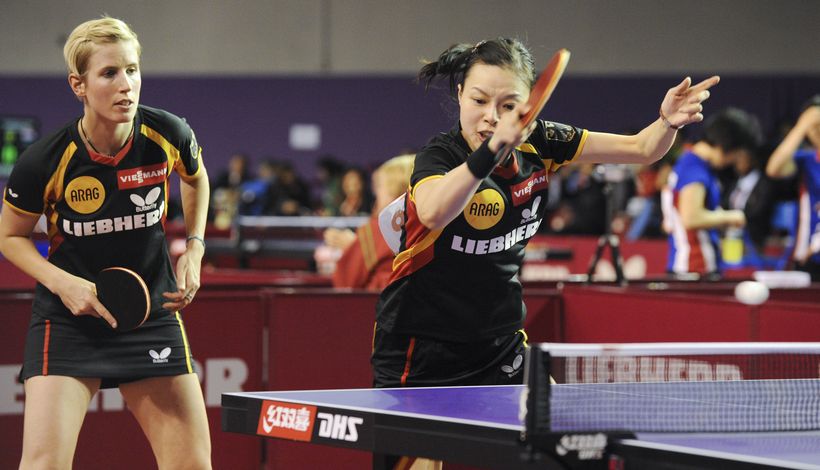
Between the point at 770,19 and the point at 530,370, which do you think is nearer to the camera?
the point at 530,370

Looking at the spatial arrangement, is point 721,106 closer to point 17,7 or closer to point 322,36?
point 322,36

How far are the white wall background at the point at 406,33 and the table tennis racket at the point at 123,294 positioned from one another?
13.1 meters

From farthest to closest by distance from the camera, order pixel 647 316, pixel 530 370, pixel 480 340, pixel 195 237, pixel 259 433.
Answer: pixel 647 316
pixel 195 237
pixel 480 340
pixel 259 433
pixel 530 370

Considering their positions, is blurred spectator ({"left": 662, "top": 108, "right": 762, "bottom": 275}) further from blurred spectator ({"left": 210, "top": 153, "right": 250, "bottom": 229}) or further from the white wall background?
the white wall background

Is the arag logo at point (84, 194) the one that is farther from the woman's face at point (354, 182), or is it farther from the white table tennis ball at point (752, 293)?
the woman's face at point (354, 182)

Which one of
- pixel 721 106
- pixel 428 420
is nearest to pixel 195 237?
pixel 428 420

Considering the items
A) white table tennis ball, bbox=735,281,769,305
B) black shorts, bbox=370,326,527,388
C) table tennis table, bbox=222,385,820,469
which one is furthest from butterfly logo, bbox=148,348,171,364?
white table tennis ball, bbox=735,281,769,305

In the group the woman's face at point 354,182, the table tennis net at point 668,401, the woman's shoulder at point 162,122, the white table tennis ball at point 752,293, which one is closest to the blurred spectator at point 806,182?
the white table tennis ball at point 752,293

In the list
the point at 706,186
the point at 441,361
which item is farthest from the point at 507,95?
the point at 706,186

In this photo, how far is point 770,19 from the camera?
16234 millimetres

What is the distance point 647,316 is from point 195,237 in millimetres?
2245

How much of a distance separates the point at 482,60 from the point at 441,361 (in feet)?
2.55

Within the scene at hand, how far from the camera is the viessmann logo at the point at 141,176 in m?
3.22

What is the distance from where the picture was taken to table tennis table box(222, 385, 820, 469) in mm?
2051
